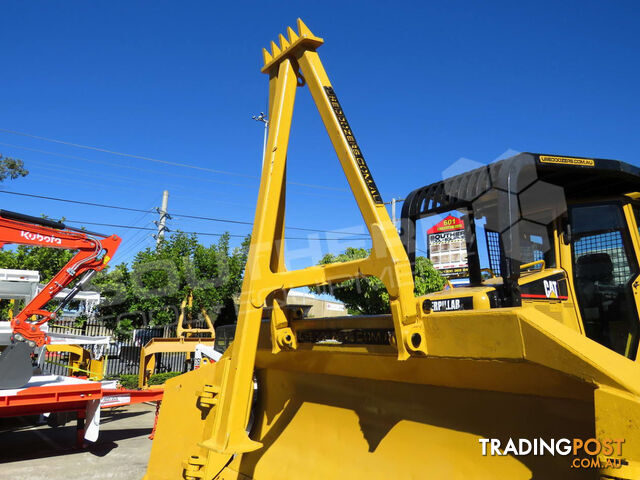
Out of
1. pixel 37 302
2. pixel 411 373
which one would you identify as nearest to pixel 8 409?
pixel 37 302

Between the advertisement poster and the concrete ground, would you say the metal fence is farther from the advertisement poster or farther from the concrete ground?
the advertisement poster

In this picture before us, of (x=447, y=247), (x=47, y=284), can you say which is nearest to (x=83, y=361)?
(x=47, y=284)

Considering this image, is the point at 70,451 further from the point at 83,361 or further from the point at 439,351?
the point at 439,351

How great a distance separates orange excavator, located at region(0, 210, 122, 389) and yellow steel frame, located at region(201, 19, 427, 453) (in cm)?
495

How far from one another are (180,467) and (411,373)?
2.27 metres

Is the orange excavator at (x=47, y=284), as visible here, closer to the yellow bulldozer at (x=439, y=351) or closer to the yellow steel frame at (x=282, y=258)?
the yellow bulldozer at (x=439, y=351)

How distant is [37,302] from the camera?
762cm

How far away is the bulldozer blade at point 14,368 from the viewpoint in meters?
6.38

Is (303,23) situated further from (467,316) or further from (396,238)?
(467,316)

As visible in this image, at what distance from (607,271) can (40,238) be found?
8121mm

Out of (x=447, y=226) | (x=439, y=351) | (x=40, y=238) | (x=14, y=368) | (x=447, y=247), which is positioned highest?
(x=447, y=226)

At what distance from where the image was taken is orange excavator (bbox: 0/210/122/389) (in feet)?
21.4

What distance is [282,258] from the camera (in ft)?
11.8

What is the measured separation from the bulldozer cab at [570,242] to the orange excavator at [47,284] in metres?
6.05
